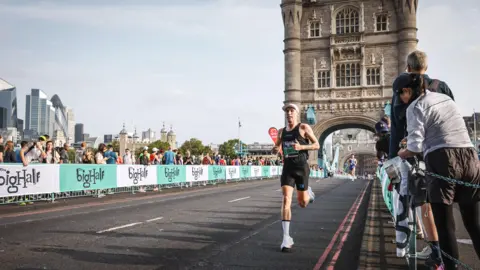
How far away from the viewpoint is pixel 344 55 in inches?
2087

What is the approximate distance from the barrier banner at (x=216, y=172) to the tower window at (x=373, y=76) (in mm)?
28036

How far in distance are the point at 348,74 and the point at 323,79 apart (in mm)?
2822

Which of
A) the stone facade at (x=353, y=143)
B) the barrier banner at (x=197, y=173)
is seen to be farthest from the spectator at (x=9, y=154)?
the stone facade at (x=353, y=143)

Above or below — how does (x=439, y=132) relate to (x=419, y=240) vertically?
above

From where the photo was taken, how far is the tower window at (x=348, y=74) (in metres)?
52.6

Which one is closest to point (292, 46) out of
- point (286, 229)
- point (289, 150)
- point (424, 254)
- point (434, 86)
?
point (289, 150)

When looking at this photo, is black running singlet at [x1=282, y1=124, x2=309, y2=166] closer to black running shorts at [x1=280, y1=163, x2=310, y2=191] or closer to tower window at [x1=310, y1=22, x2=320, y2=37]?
black running shorts at [x1=280, y1=163, x2=310, y2=191]

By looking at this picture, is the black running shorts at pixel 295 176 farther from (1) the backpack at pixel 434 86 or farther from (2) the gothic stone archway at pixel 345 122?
(2) the gothic stone archway at pixel 345 122

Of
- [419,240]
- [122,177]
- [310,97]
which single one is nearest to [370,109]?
[310,97]

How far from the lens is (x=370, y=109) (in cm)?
5125

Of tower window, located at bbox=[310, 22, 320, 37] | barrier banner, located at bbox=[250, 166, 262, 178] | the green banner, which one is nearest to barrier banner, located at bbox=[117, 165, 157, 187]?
barrier banner, located at bbox=[250, 166, 262, 178]

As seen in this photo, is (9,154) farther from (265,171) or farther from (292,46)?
(292,46)

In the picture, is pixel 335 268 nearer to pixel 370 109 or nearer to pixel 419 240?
pixel 419 240

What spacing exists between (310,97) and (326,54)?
524cm
